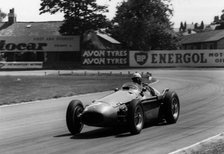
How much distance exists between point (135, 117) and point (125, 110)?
0.29 m

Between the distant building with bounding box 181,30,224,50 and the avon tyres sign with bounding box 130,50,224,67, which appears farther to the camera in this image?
the distant building with bounding box 181,30,224,50

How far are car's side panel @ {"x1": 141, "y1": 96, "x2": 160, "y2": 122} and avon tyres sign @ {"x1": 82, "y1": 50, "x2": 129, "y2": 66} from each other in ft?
155

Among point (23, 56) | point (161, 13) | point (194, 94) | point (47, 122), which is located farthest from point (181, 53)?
point (47, 122)

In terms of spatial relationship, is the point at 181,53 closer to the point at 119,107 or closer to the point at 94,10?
the point at 94,10

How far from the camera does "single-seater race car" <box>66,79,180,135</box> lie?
34.3 ft

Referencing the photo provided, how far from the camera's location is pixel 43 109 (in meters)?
17.3

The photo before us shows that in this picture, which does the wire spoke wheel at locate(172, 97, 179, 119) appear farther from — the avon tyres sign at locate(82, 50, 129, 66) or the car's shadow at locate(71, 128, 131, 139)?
the avon tyres sign at locate(82, 50, 129, 66)

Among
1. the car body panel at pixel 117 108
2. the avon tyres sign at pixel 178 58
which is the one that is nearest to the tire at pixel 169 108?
the car body panel at pixel 117 108

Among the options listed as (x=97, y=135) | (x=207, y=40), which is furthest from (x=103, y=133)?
(x=207, y=40)

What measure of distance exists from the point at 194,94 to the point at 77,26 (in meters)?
52.5

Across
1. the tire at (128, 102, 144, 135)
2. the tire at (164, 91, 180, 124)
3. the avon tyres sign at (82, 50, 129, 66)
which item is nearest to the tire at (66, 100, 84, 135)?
the tire at (128, 102, 144, 135)

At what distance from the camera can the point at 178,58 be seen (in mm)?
58438

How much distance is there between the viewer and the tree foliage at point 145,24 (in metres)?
72.2

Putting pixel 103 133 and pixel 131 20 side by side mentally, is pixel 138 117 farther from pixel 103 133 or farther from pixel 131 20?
pixel 131 20
